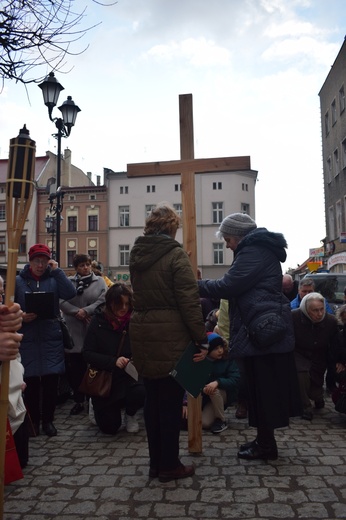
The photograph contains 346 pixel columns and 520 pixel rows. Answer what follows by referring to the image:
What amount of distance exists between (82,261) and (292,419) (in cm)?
319

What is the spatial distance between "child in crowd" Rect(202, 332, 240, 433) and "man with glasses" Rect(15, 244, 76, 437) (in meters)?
1.59

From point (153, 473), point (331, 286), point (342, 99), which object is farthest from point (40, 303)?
point (342, 99)

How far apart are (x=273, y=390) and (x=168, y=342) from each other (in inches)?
41.8

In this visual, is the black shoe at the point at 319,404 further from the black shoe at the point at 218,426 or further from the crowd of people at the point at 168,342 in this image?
the black shoe at the point at 218,426

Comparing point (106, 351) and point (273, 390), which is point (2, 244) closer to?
point (106, 351)

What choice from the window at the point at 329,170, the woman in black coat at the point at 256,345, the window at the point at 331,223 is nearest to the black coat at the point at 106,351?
the woman in black coat at the point at 256,345

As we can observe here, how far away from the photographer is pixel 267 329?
4.04 metres

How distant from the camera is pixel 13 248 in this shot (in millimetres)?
2408

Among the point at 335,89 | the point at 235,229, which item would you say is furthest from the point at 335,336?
the point at 335,89

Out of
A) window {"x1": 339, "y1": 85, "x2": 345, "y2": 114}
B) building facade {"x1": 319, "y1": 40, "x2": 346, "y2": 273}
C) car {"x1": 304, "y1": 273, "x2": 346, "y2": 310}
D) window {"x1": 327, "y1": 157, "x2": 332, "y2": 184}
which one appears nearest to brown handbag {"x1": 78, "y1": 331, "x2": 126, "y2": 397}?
car {"x1": 304, "y1": 273, "x2": 346, "y2": 310}

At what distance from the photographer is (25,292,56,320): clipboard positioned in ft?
16.9

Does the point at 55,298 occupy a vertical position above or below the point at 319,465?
above

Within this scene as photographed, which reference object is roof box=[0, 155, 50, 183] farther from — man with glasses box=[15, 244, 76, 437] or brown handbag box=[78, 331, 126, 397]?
brown handbag box=[78, 331, 126, 397]

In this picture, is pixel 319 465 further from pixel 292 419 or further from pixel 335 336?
pixel 335 336
